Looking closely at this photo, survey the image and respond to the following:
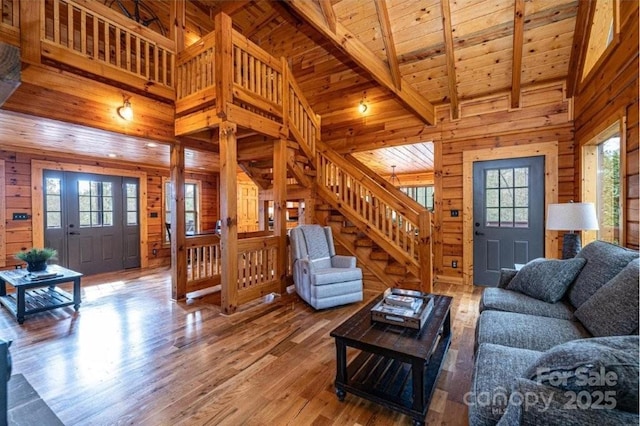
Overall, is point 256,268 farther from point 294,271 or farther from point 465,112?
point 465,112

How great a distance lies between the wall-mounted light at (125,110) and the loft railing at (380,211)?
8.89 ft

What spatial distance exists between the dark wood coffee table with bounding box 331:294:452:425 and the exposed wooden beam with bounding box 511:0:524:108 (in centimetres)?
339

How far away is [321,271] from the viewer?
12.2 feet

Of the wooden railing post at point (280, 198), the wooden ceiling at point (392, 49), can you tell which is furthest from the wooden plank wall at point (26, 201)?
the wooden railing post at point (280, 198)

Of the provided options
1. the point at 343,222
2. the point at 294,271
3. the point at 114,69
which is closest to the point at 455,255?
the point at 343,222

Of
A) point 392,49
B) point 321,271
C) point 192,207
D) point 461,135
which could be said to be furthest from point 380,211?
point 192,207

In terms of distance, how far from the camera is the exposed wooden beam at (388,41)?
360 centimetres

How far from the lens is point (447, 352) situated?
8.33ft

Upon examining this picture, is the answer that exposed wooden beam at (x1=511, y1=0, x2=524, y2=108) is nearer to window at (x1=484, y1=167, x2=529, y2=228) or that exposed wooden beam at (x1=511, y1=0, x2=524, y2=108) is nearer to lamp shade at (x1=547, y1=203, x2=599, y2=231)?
window at (x1=484, y1=167, x2=529, y2=228)

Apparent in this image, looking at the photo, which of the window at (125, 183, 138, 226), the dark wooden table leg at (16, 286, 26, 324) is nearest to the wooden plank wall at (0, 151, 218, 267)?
the window at (125, 183, 138, 226)

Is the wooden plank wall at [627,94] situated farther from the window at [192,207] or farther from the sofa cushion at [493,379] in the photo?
the window at [192,207]

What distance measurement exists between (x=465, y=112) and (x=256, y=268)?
13.2 ft

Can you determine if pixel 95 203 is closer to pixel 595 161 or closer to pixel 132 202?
pixel 132 202

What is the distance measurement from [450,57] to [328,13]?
70.6 inches
